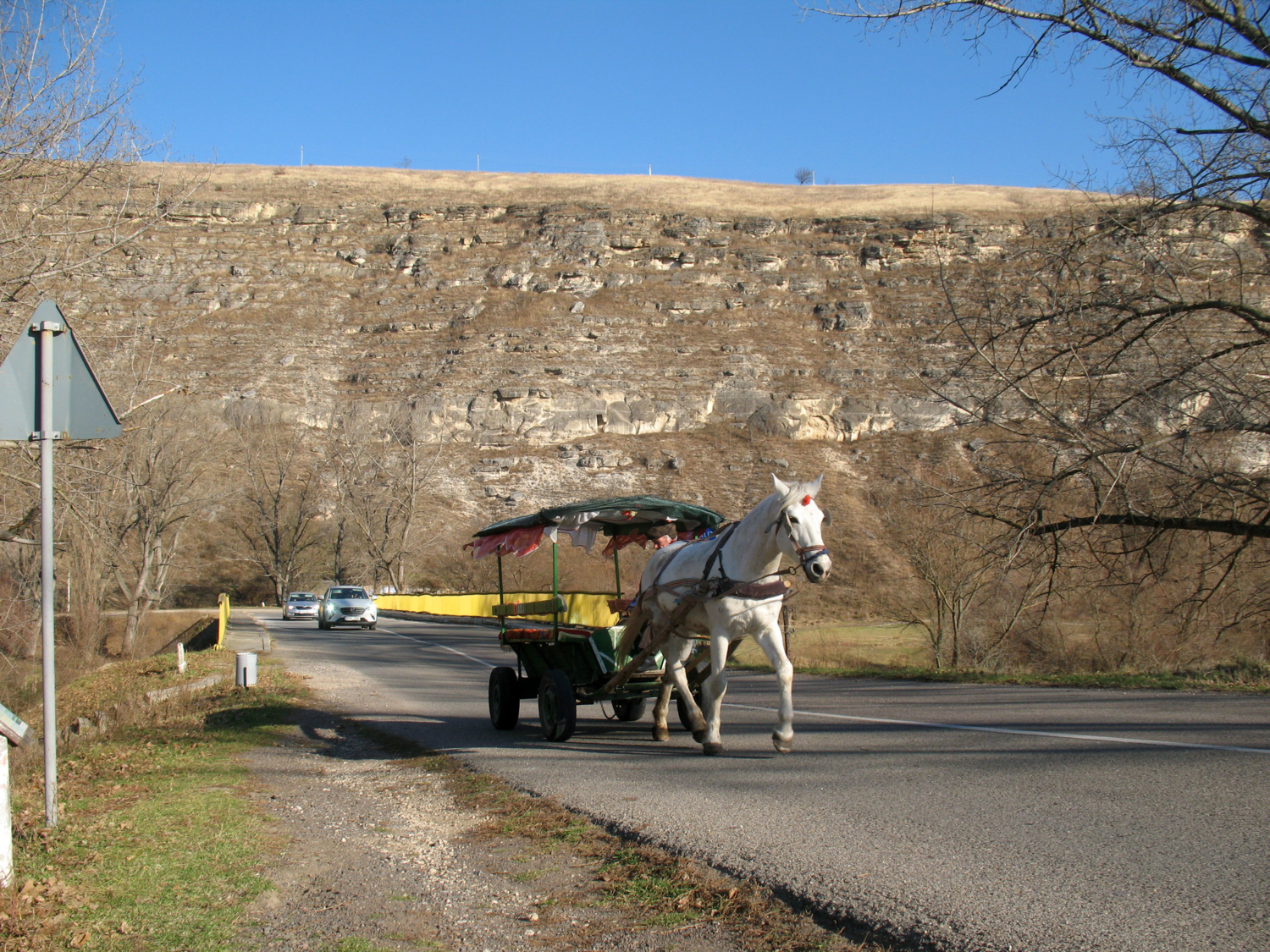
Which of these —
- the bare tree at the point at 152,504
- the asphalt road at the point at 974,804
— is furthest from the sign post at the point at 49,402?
the bare tree at the point at 152,504

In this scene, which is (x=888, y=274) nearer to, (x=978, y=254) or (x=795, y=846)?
(x=978, y=254)

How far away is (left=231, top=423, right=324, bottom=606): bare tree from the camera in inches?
2606

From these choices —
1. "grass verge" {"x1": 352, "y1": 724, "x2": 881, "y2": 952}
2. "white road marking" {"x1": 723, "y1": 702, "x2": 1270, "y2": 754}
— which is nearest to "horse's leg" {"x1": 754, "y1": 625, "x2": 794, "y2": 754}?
"grass verge" {"x1": 352, "y1": 724, "x2": 881, "y2": 952}

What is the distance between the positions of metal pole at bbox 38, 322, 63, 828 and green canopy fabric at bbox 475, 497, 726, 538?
458cm

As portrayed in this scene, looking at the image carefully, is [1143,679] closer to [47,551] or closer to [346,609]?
[47,551]

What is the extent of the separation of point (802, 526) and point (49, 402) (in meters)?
5.36

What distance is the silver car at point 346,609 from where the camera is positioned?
1535 inches

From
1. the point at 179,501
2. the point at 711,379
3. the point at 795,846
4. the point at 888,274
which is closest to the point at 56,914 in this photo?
the point at 795,846

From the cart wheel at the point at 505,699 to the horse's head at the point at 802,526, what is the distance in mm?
4459

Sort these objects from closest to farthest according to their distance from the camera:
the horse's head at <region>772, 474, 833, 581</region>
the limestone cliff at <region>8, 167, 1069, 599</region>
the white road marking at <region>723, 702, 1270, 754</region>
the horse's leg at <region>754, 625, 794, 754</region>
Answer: the horse's head at <region>772, 474, 833, 581</region>
the white road marking at <region>723, 702, 1270, 754</region>
the horse's leg at <region>754, 625, 794, 754</region>
the limestone cliff at <region>8, 167, 1069, 599</region>

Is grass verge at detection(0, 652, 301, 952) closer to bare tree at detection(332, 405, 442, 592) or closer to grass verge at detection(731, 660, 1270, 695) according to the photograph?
grass verge at detection(731, 660, 1270, 695)

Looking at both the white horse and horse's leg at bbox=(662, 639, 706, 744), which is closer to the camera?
the white horse

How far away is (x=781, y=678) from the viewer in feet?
25.5

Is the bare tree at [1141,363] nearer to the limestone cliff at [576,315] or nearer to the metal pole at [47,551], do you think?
the metal pole at [47,551]
